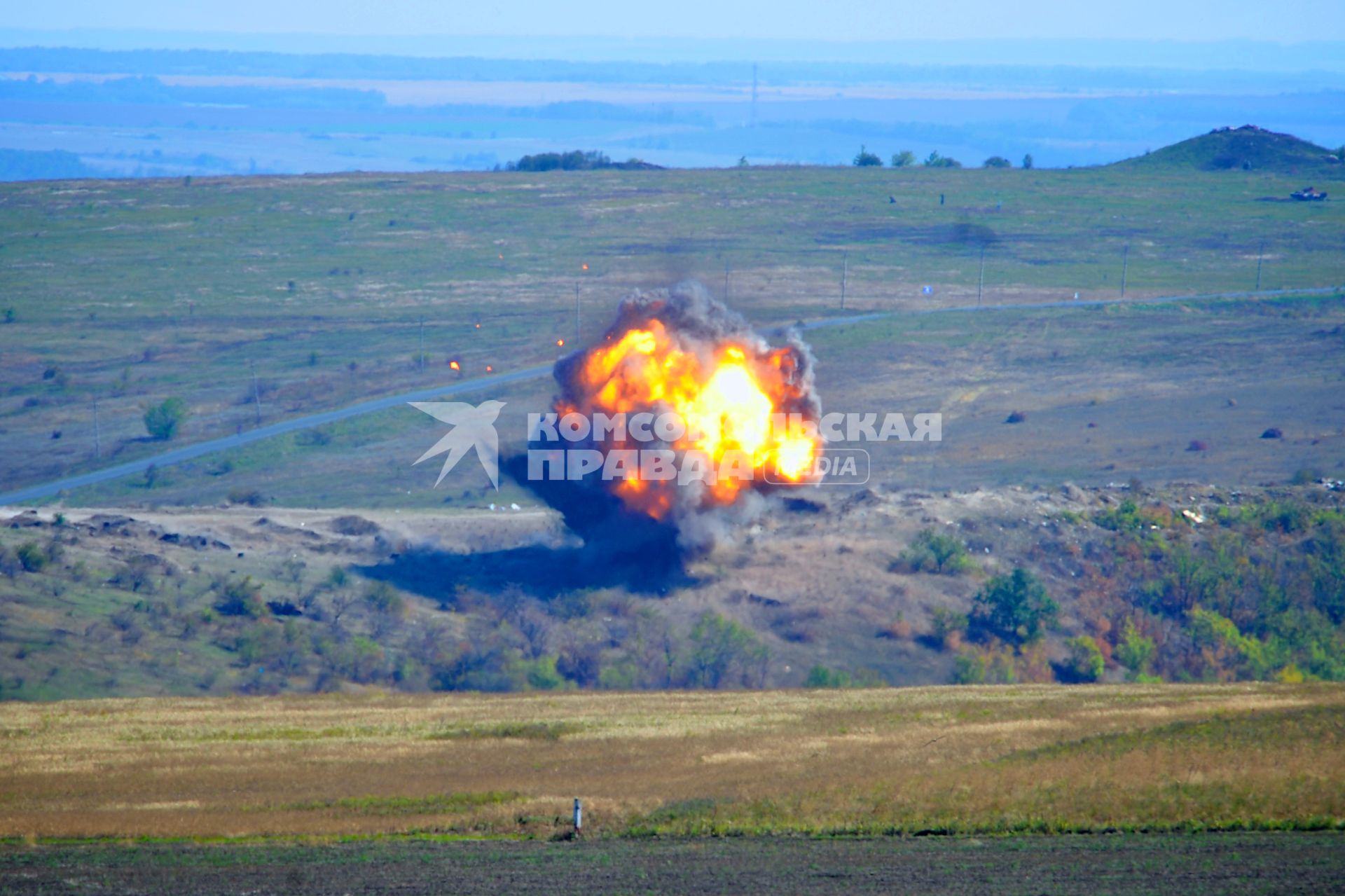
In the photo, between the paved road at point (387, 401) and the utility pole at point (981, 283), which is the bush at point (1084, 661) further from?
A: the utility pole at point (981, 283)

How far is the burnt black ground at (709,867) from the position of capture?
21.7 m

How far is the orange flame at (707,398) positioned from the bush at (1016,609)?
9.38 metres

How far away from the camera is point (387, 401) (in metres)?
82.3

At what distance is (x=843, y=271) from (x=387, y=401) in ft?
129

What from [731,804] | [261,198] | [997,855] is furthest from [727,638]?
[261,198]

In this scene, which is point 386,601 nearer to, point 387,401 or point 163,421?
point 163,421

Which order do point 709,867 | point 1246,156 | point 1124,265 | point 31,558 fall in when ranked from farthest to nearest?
point 1246,156 < point 1124,265 < point 31,558 < point 709,867

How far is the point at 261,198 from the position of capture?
5079 inches

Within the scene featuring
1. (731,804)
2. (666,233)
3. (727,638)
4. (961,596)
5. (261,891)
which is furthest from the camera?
(666,233)

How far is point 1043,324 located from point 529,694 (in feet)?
206

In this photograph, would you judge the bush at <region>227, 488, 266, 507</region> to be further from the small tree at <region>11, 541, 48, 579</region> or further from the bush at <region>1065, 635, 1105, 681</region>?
the bush at <region>1065, 635, 1105, 681</region>

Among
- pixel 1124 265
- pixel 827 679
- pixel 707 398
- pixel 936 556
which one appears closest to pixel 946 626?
pixel 936 556

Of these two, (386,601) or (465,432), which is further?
(465,432)

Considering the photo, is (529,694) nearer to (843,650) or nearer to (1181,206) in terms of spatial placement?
(843,650)
